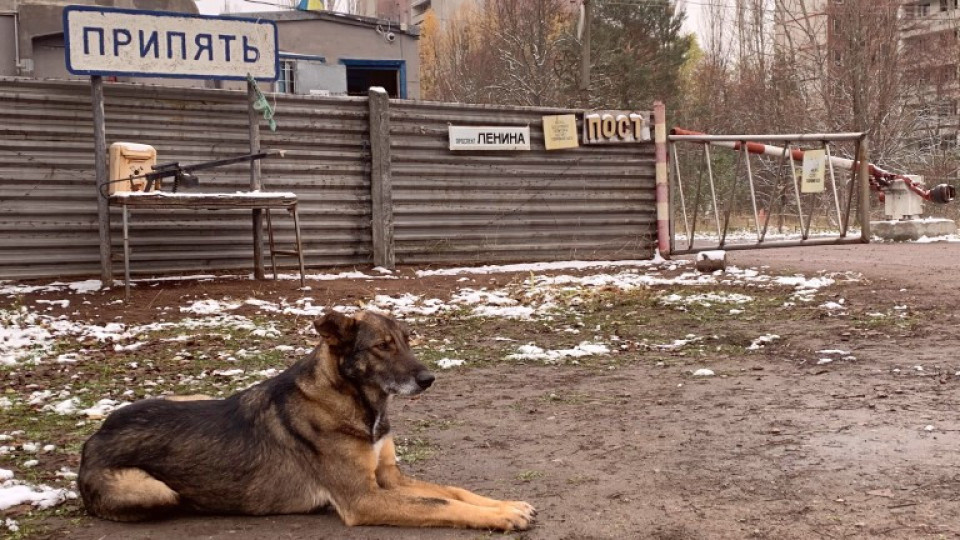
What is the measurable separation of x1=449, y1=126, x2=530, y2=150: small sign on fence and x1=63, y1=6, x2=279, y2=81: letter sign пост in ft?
9.78

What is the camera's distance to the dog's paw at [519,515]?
3.36m

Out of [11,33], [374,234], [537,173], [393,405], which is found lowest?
[393,405]

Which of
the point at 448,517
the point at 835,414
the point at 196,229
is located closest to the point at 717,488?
the point at 448,517

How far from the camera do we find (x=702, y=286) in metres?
10.8

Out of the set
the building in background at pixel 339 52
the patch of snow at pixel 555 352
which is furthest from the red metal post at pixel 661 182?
the building in background at pixel 339 52

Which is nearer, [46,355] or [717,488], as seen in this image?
[717,488]

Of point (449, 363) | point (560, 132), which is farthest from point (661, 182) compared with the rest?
point (449, 363)

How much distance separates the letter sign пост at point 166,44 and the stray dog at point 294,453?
713 centimetres

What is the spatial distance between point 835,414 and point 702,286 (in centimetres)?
599

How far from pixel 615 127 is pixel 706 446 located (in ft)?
33.8

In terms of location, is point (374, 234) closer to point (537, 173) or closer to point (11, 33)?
point (537, 173)

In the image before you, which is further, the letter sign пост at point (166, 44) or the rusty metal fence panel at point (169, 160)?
the rusty metal fence panel at point (169, 160)

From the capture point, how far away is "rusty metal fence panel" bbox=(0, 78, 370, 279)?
9.98 metres

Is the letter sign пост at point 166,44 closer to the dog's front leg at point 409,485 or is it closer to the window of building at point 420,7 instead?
the dog's front leg at point 409,485
